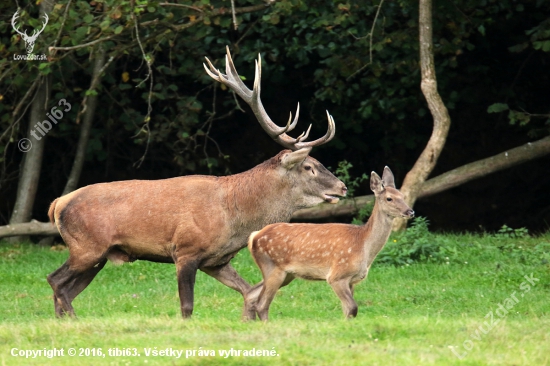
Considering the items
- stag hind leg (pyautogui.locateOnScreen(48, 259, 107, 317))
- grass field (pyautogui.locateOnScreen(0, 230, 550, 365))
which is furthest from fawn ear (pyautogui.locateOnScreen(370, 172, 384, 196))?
stag hind leg (pyautogui.locateOnScreen(48, 259, 107, 317))

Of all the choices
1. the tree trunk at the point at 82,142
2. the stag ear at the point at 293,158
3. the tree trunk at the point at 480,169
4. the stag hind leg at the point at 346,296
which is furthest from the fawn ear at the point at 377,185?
the tree trunk at the point at 82,142

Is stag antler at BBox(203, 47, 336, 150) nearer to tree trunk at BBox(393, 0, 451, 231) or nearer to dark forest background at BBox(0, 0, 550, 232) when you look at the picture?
dark forest background at BBox(0, 0, 550, 232)

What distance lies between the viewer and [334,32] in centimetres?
1468

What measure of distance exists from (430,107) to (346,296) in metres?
5.24

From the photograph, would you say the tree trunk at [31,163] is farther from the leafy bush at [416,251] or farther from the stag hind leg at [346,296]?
the stag hind leg at [346,296]

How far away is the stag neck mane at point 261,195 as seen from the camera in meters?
→ 9.37

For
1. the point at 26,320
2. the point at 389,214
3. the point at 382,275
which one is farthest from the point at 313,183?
the point at 26,320

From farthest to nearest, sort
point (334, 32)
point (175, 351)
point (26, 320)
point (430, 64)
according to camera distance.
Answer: point (334, 32) → point (430, 64) → point (26, 320) → point (175, 351)

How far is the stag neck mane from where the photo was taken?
937 cm

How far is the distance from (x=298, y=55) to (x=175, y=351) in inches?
344

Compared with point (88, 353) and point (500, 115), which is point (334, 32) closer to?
point (500, 115)

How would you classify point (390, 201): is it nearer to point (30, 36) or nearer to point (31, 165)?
point (30, 36)

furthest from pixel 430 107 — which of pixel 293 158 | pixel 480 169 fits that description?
pixel 293 158

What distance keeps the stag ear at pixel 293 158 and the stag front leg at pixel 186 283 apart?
4.57 feet
